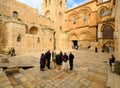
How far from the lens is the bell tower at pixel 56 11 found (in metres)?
42.2

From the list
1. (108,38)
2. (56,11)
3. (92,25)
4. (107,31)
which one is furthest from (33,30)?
(56,11)

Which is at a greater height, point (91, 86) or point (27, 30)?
point (27, 30)

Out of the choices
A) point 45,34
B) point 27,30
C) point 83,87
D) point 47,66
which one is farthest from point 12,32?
point 83,87

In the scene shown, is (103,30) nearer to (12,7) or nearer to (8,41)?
(8,41)

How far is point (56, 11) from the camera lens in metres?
42.6

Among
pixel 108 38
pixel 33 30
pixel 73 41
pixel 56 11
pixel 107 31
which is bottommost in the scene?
pixel 73 41

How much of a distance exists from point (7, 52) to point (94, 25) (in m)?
19.8

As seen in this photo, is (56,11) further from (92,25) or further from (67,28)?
(92,25)

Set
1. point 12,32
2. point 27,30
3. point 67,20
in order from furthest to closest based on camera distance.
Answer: point 67,20 → point 27,30 → point 12,32

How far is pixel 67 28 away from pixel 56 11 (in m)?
12.6

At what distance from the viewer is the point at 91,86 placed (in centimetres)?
596

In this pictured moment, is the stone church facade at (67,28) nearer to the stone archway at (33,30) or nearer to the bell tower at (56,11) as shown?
the stone archway at (33,30)

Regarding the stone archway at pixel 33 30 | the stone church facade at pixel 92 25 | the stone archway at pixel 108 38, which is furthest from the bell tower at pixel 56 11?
the stone archway at pixel 108 38

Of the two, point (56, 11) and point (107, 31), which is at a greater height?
point (56, 11)
